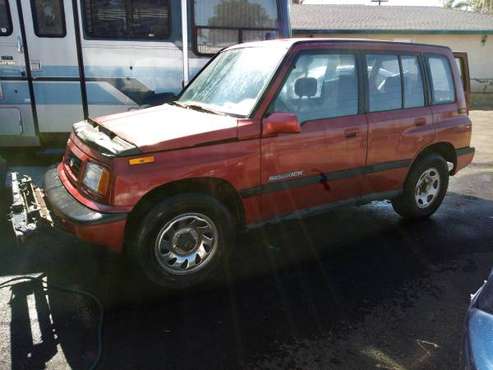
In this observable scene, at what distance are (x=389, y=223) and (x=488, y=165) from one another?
13.6 feet

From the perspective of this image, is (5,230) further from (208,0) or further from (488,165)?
(488,165)

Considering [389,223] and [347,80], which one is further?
[389,223]

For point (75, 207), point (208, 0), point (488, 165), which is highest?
point (208, 0)

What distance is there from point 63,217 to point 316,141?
2191mm

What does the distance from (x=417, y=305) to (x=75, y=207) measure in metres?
2.74

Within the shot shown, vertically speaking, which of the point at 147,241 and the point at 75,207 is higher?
the point at 75,207

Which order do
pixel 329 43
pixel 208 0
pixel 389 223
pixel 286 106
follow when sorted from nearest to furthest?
pixel 286 106 → pixel 329 43 → pixel 389 223 → pixel 208 0

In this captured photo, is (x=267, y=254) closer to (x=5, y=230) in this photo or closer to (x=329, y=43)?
(x=329, y=43)

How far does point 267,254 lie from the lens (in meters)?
4.34

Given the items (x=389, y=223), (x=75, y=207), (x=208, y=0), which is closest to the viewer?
(x=75, y=207)

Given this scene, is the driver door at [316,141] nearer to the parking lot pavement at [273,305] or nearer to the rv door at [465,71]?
the parking lot pavement at [273,305]

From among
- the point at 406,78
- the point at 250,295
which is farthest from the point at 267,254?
the point at 406,78

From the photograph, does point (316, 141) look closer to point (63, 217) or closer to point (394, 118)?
point (394, 118)

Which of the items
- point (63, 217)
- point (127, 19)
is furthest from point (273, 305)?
point (127, 19)
